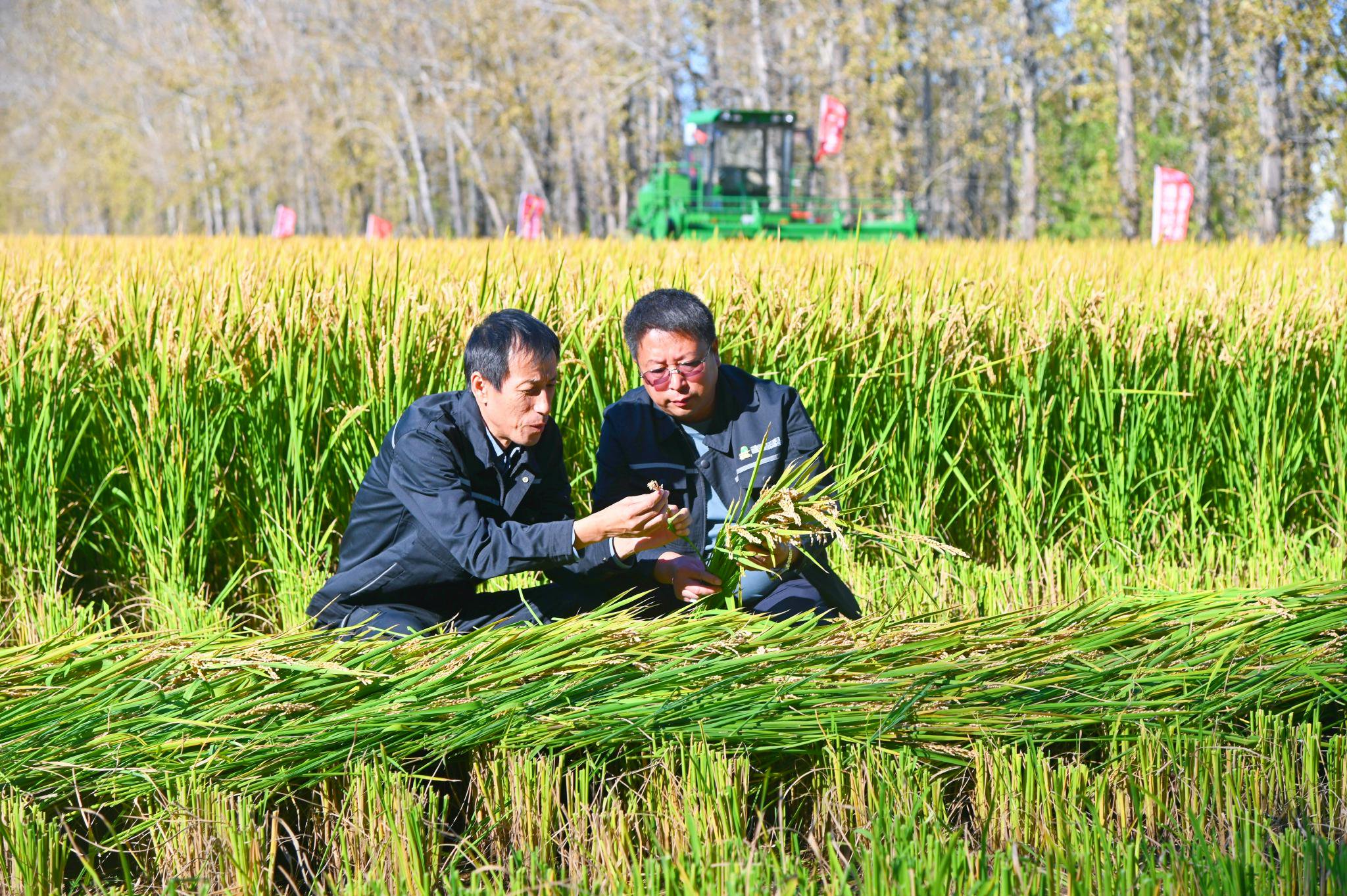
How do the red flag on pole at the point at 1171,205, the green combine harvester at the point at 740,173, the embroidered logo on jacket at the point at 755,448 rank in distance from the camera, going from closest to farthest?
the embroidered logo on jacket at the point at 755,448
the red flag on pole at the point at 1171,205
the green combine harvester at the point at 740,173

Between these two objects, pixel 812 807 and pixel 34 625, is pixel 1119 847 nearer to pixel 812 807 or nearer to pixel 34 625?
pixel 812 807

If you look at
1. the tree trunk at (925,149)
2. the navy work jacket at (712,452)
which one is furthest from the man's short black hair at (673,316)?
the tree trunk at (925,149)

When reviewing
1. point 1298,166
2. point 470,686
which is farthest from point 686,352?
point 1298,166

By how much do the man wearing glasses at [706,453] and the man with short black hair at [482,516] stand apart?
13 cm

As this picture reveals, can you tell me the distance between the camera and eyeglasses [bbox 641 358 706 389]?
2291mm

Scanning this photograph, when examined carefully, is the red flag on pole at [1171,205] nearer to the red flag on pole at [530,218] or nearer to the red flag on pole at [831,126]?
the red flag on pole at [530,218]

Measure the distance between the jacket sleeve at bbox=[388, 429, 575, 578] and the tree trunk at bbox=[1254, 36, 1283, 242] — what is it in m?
13.9

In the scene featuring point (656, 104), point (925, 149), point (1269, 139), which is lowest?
point (1269, 139)

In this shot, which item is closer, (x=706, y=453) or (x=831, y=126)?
(x=706, y=453)

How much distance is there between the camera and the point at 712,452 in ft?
8.11

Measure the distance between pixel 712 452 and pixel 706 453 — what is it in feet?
0.04

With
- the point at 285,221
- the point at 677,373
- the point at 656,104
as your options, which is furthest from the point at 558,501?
the point at 656,104

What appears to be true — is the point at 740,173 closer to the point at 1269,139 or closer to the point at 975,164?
the point at 1269,139

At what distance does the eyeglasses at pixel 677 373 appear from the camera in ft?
7.52
